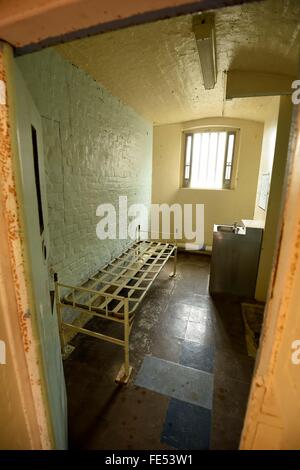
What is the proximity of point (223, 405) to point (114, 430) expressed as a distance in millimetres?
852

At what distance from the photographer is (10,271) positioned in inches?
31.5

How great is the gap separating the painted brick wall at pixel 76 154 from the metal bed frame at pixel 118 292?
0.59 ft

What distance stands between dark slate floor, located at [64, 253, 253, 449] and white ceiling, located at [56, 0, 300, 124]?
9.33 feet

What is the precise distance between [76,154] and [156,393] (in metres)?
2.38

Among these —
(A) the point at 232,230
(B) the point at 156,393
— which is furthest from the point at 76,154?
(A) the point at 232,230

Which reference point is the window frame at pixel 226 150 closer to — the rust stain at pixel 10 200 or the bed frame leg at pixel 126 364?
the bed frame leg at pixel 126 364

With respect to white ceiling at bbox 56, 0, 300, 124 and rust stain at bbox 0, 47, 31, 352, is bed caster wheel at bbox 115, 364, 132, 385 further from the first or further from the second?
white ceiling at bbox 56, 0, 300, 124

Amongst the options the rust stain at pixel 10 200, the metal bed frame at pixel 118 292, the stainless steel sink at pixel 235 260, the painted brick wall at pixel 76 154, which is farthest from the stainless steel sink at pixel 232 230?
the rust stain at pixel 10 200

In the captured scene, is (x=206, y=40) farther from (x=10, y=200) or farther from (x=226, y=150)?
(x=226, y=150)

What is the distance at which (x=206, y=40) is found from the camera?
179cm

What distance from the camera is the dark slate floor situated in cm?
147

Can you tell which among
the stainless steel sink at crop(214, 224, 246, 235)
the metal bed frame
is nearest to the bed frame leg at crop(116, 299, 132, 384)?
the metal bed frame

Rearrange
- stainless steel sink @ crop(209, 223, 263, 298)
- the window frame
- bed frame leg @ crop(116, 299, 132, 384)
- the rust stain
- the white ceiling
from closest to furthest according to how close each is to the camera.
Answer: the rust stain < the white ceiling < bed frame leg @ crop(116, 299, 132, 384) < stainless steel sink @ crop(209, 223, 263, 298) < the window frame

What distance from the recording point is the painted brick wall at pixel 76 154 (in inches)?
73.5
